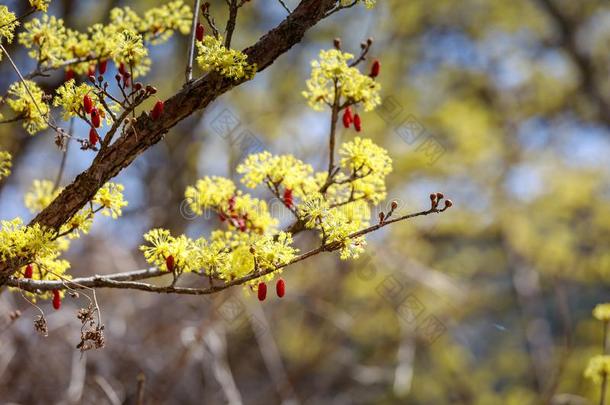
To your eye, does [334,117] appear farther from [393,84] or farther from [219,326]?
[393,84]

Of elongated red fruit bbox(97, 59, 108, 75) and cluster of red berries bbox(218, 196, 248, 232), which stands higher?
elongated red fruit bbox(97, 59, 108, 75)

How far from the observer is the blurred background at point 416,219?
506 cm

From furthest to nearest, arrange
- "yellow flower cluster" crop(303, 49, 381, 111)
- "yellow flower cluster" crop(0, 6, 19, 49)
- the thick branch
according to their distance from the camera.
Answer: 1. "yellow flower cluster" crop(303, 49, 381, 111)
2. "yellow flower cluster" crop(0, 6, 19, 49)
3. the thick branch

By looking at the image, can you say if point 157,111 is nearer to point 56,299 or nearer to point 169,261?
point 169,261

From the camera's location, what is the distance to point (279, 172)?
1780mm

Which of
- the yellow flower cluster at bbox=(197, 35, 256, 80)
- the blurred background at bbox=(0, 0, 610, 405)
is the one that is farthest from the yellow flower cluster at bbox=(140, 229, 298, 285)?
the blurred background at bbox=(0, 0, 610, 405)

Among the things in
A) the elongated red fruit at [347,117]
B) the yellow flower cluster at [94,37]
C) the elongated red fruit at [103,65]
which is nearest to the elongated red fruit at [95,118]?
the yellow flower cluster at [94,37]

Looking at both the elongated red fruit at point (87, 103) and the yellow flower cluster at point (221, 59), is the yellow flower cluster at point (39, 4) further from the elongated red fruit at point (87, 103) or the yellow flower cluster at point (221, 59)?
the yellow flower cluster at point (221, 59)

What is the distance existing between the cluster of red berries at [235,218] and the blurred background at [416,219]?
2.48m

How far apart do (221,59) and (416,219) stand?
549 centimetres

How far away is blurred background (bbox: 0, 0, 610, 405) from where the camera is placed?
506 centimetres

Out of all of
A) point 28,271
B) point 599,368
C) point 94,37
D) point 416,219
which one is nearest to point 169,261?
point 28,271

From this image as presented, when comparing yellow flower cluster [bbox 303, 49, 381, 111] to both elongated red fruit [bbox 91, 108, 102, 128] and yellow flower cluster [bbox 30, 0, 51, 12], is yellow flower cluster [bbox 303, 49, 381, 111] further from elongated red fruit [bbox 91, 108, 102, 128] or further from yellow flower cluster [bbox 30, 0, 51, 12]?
yellow flower cluster [bbox 30, 0, 51, 12]

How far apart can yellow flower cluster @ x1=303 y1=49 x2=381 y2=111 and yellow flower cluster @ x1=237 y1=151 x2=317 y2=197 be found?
0.23m
